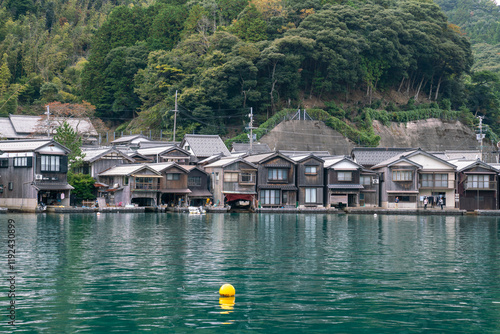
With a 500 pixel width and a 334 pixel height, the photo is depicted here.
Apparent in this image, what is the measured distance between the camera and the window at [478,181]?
221 ft

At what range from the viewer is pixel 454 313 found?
17.2m

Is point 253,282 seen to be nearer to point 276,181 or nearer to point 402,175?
point 276,181

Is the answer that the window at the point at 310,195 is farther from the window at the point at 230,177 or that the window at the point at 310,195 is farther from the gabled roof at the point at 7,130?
the gabled roof at the point at 7,130

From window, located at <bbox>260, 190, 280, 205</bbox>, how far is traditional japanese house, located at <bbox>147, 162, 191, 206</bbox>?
8.07 metres

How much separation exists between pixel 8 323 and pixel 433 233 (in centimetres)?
3161

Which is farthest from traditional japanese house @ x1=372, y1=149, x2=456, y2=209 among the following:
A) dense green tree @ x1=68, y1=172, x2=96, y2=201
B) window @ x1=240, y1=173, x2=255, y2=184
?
dense green tree @ x1=68, y1=172, x2=96, y2=201

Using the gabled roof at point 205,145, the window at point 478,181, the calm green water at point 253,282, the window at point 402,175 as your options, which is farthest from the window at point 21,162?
the window at point 478,181

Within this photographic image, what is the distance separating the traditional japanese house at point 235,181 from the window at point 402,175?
1587 centimetres

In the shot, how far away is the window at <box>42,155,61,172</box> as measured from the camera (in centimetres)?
5706

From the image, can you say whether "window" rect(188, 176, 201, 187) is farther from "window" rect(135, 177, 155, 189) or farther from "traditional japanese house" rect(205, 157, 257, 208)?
"window" rect(135, 177, 155, 189)

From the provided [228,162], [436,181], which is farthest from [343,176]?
[228,162]

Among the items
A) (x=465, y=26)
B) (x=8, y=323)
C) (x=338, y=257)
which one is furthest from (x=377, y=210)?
(x=465, y=26)

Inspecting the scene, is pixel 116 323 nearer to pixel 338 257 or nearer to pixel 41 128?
pixel 338 257

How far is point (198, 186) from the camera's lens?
65750 millimetres
